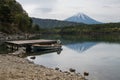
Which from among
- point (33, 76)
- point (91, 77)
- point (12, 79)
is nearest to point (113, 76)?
point (91, 77)

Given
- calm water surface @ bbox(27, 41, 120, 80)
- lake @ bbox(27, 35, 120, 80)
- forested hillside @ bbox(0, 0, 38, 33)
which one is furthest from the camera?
forested hillside @ bbox(0, 0, 38, 33)

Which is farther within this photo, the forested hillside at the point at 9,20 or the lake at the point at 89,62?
the forested hillside at the point at 9,20

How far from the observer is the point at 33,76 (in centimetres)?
2469

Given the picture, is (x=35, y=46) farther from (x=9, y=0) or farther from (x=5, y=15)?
(x=9, y=0)

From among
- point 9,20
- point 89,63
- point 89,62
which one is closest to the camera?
point 89,63

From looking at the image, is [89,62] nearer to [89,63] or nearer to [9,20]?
[89,63]

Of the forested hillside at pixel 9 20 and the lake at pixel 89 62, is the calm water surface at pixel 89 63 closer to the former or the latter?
the lake at pixel 89 62

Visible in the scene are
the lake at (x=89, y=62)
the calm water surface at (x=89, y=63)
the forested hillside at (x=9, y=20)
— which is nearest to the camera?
the calm water surface at (x=89, y=63)

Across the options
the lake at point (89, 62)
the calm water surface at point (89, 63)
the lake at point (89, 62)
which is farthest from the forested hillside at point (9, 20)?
the calm water surface at point (89, 63)

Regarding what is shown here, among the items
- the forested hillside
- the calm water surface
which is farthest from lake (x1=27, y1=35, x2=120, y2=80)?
the forested hillside

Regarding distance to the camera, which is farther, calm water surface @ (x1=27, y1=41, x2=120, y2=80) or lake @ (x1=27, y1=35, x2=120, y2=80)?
lake @ (x1=27, y1=35, x2=120, y2=80)

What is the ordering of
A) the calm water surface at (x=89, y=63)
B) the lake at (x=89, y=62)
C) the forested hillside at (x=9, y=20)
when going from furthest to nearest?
1. the forested hillside at (x=9, y=20)
2. the lake at (x=89, y=62)
3. the calm water surface at (x=89, y=63)

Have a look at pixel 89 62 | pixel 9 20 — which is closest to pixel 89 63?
pixel 89 62

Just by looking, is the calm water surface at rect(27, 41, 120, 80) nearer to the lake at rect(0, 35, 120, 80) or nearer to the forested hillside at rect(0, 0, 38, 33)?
the lake at rect(0, 35, 120, 80)
